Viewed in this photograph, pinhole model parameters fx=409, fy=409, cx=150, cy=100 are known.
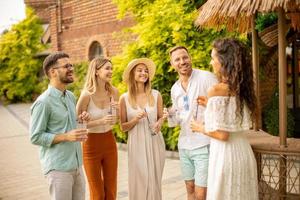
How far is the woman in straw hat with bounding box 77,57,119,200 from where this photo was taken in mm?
4285

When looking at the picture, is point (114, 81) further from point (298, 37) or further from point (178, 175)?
Result: point (298, 37)

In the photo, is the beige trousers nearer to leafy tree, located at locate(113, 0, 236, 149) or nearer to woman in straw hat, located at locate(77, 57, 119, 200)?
woman in straw hat, located at locate(77, 57, 119, 200)

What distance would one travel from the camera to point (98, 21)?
42.2 feet

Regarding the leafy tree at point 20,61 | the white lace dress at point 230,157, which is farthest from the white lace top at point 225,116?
the leafy tree at point 20,61

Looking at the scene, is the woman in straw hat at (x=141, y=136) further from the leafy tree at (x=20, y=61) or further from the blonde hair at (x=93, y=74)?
the leafy tree at (x=20, y=61)

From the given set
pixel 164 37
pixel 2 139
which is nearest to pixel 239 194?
pixel 164 37

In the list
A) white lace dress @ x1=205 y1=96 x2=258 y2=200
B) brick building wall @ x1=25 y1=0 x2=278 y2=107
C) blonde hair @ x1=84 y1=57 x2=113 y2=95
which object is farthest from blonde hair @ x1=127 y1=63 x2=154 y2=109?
brick building wall @ x1=25 y1=0 x2=278 y2=107

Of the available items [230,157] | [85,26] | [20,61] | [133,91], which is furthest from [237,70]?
[20,61]

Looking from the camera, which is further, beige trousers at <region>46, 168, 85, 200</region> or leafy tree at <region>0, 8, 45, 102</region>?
leafy tree at <region>0, 8, 45, 102</region>

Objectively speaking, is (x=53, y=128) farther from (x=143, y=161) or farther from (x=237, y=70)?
(x=237, y=70)

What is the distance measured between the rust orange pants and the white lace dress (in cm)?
135

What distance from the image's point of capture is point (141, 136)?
14.4 ft

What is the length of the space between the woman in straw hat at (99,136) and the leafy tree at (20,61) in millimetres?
17442

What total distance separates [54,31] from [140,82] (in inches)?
457
